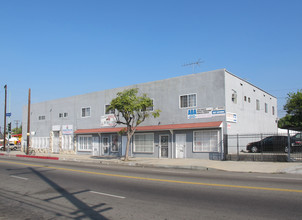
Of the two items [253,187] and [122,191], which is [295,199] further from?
[122,191]

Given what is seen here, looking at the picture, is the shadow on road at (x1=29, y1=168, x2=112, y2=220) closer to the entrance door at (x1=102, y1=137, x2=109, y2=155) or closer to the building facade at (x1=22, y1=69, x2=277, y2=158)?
the building facade at (x1=22, y1=69, x2=277, y2=158)

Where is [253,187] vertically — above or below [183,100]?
below

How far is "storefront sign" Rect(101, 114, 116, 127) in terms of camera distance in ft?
101

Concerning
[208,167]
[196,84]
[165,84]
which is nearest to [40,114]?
[165,84]

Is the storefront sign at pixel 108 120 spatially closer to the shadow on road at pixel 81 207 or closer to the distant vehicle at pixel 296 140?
the distant vehicle at pixel 296 140

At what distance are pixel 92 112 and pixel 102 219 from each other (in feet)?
89.8

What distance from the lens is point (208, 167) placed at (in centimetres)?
1825

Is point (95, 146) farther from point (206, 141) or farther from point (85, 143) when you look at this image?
point (206, 141)

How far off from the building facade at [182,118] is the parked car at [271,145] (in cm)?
187

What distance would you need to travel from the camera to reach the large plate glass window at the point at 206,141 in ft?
75.3

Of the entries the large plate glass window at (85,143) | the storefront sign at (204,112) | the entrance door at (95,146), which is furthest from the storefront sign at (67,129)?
the storefront sign at (204,112)

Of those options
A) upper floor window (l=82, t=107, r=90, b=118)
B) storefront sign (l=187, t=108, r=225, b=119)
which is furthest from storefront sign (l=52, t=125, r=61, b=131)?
storefront sign (l=187, t=108, r=225, b=119)

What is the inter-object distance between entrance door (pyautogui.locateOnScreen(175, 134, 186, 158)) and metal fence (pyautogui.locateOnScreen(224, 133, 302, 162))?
368cm

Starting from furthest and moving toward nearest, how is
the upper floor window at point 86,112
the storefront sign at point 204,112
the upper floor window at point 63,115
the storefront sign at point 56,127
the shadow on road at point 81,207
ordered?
the storefront sign at point 56,127 < the upper floor window at point 63,115 < the upper floor window at point 86,112 < the storefront sign at point 204,112 < the shadow on road at point 81,207
